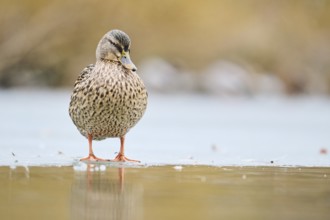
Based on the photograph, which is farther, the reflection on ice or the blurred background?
the blurred background

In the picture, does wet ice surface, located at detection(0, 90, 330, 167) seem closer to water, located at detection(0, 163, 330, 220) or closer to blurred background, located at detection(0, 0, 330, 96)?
water, located at detection(0, 163, 330, 220)

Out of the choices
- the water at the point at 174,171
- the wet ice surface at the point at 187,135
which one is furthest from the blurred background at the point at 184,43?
the water at the point at 174,171

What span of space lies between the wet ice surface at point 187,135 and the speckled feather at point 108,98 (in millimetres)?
371

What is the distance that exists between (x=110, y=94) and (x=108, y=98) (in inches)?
1.5

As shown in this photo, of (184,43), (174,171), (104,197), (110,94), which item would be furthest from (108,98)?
(184,43)

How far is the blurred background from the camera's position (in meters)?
21.9

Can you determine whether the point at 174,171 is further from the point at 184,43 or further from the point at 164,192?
the point at 184,43

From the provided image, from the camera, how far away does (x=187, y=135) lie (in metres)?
10.7

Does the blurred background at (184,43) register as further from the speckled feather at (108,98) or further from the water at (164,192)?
the water at (164,192)

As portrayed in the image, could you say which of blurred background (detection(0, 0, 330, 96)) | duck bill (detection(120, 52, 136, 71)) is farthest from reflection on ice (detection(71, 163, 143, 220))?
blurred background (detection(0, 0, 330, 96))

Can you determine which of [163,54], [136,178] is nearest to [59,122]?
[136,178]

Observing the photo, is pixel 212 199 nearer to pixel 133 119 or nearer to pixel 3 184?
pixel 3 184

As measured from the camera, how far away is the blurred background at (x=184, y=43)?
21.9 m

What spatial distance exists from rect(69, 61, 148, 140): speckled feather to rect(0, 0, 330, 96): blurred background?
13.3 meters
